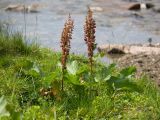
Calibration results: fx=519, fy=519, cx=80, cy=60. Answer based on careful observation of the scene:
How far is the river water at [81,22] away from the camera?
1023 cm

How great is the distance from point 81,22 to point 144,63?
427cm

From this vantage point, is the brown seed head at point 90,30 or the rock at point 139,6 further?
the rock at point 139,6

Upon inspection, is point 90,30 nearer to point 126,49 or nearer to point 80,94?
point 80,94

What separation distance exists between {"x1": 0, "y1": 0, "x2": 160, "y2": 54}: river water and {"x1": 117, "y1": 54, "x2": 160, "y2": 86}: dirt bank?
85 cm

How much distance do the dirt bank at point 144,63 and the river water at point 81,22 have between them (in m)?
0.85

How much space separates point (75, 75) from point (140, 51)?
4542 millimetres

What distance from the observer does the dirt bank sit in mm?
7128

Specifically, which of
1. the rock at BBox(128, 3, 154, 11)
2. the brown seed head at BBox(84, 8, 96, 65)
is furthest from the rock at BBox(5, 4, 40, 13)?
the brown seed head at BBox(84, 8, 96, 65)

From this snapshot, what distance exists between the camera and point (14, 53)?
738cm

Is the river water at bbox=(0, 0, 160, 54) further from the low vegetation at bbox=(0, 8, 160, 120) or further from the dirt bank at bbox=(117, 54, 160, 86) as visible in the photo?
the low vegetation at bbox=(0, 8, 160, 120)

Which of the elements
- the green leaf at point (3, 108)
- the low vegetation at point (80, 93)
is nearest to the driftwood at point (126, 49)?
the low vegetation at point (80, 93)

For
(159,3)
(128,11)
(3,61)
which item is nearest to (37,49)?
(3,61)

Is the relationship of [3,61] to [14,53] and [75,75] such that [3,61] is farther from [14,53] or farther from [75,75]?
[75,75]

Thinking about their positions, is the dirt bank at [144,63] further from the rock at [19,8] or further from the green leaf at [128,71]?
the rock at [19,8]
